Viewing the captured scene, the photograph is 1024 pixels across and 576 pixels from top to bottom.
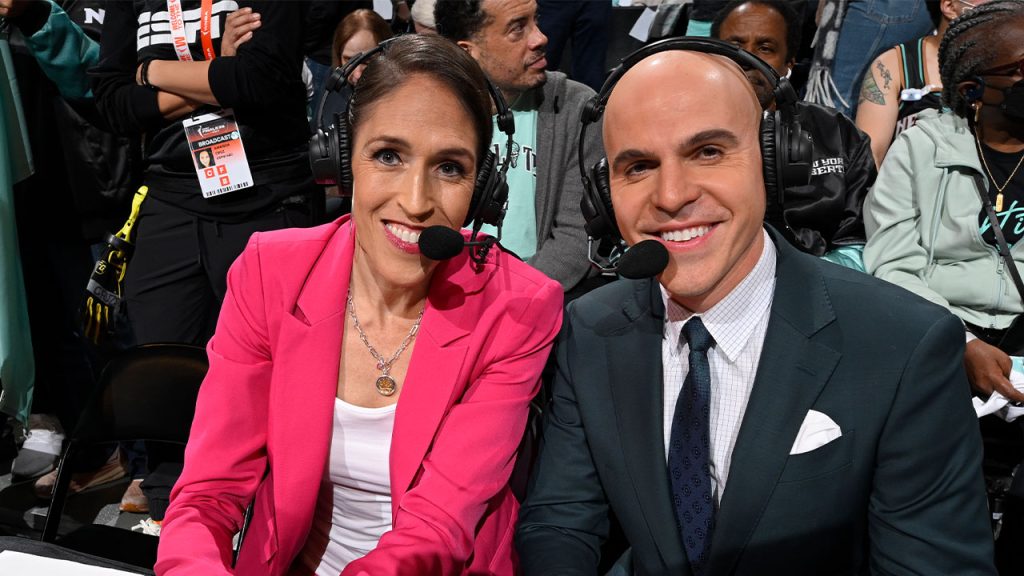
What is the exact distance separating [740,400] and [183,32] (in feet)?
7.59

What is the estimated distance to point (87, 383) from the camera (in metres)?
3.61

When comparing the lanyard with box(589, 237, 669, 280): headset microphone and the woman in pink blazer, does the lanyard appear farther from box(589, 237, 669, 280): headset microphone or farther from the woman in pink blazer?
box(589, 237, 669, 280): headset microphone

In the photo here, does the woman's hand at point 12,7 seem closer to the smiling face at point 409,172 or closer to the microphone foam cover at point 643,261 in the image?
the smiling face at point 409,172

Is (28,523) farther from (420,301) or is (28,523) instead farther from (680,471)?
(680,471)

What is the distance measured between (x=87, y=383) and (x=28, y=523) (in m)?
0.60

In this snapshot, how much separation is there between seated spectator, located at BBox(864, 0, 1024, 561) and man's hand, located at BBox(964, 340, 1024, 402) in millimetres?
41

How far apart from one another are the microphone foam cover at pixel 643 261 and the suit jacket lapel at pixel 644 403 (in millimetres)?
242

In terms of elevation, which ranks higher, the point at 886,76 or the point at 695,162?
the point at 695,162

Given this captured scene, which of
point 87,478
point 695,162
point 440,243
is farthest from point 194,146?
point 695,162

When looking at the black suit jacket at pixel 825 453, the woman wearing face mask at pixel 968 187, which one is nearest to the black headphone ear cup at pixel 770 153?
the black suit jacket at pixel 825 453

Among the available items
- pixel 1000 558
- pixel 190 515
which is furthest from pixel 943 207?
pixel 190 515

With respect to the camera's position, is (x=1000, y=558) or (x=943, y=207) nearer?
(x=1000, y=558)

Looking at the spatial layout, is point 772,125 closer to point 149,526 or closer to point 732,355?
point 732,355

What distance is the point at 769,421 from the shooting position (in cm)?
145
